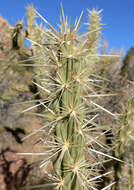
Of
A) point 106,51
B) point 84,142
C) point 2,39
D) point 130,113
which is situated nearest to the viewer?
point 84,142

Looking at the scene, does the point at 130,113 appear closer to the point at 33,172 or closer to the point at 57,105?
the point at 57,105

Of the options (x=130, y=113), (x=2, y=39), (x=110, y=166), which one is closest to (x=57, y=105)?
(x=130, y=113)

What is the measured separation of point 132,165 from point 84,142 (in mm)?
1313

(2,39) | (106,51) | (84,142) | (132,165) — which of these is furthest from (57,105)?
(106,51)

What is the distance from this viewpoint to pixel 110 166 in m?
2.54

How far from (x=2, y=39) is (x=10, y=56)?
71 centimetres

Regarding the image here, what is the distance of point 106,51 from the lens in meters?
8.03

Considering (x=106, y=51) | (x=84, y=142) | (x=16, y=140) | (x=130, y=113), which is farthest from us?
(x=106, y=51)

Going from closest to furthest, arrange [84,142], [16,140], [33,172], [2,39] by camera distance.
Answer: [84,142], [33,172], [2,39], [16,140]

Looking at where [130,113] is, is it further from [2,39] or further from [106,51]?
[106,51]

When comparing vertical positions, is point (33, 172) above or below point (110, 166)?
below

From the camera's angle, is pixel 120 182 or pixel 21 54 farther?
pixel 21 54

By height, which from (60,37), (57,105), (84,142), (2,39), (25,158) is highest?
(2,39)

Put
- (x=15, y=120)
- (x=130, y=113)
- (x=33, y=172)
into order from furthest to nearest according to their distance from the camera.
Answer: (x=15, y=120) < (x=33, y=172) < (x=130, y=113)
